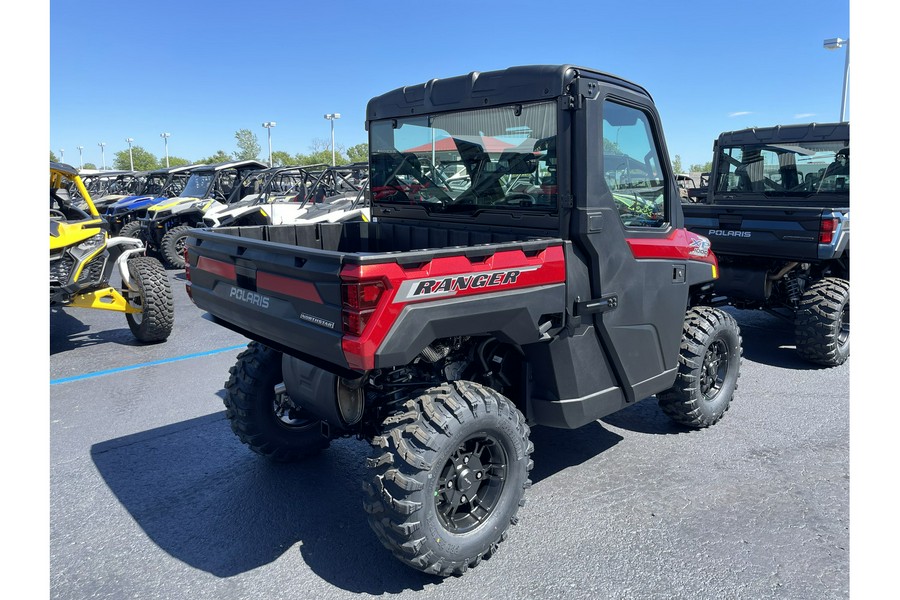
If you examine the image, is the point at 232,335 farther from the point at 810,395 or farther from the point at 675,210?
the point at 810,395

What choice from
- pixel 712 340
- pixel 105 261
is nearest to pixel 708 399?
pixel 712 340

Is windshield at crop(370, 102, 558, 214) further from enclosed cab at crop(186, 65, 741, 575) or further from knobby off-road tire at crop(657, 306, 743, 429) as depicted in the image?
knobby off-road tire at crop(657, 306, 743, 429)

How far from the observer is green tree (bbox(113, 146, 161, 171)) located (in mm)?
87625

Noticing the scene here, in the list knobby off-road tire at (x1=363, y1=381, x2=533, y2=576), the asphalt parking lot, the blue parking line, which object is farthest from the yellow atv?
knobby off-road tire at (x1=363, y1=381, x2=533, y2=576)

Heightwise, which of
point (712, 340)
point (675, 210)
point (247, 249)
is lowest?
point (712, 340)

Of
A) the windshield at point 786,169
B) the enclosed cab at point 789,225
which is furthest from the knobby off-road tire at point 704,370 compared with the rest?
the windshield at point 786,169

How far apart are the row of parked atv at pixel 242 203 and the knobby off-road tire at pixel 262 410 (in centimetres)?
712

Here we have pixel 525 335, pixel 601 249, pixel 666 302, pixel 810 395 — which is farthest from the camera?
pixel 810 395

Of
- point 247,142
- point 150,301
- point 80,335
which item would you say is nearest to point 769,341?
point 150,301

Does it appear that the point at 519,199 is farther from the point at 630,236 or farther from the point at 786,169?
the point at 786,169

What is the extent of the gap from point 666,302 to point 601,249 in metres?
0.81

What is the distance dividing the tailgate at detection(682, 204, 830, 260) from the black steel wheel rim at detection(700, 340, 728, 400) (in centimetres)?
167

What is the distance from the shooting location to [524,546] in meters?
3.14

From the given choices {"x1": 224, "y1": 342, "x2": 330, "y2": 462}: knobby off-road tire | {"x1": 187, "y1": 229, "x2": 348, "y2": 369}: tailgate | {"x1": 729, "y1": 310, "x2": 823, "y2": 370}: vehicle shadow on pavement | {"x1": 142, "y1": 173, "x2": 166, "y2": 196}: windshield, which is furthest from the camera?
{"x1": 142, "y1": 173, "x2": 166, "y2": 196}: windshield
